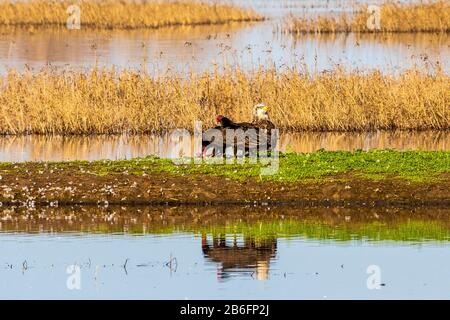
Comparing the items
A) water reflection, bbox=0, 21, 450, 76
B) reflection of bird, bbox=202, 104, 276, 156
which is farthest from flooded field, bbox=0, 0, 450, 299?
water reflection, bbox=0, 21, 450, 76

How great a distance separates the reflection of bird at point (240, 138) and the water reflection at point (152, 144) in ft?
11.6

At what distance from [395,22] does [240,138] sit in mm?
39094

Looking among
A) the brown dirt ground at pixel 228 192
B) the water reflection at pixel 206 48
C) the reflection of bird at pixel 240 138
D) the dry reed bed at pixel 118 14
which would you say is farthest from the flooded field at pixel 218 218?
the dry reed bed at pixel 118 14

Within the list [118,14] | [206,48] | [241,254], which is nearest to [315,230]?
[241,254]

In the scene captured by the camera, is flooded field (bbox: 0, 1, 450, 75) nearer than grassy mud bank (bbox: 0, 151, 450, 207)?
No

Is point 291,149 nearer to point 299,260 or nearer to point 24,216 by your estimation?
point 24,216

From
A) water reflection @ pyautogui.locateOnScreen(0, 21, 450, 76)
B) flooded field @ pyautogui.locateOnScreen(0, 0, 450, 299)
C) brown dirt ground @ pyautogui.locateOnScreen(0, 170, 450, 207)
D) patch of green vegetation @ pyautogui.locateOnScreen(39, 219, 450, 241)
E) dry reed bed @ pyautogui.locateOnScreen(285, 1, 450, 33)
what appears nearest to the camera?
flooded field @ pyautogui.locateOnScreen(0, 0, 450, 299)

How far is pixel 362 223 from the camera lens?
1744 cm

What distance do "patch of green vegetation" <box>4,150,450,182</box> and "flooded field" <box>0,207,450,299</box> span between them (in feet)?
3.54

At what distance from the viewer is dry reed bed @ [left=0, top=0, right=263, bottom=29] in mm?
64938

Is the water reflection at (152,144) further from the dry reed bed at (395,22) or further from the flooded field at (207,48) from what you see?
the dry reed bed at (395,22)

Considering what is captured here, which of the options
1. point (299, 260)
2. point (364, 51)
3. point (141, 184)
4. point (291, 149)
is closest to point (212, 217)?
point (141, 184)

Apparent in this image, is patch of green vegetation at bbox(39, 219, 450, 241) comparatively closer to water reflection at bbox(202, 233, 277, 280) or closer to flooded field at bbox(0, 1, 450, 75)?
water reflection at bbox(202, 233, 277, 280)

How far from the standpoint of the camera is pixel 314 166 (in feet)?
65.6
